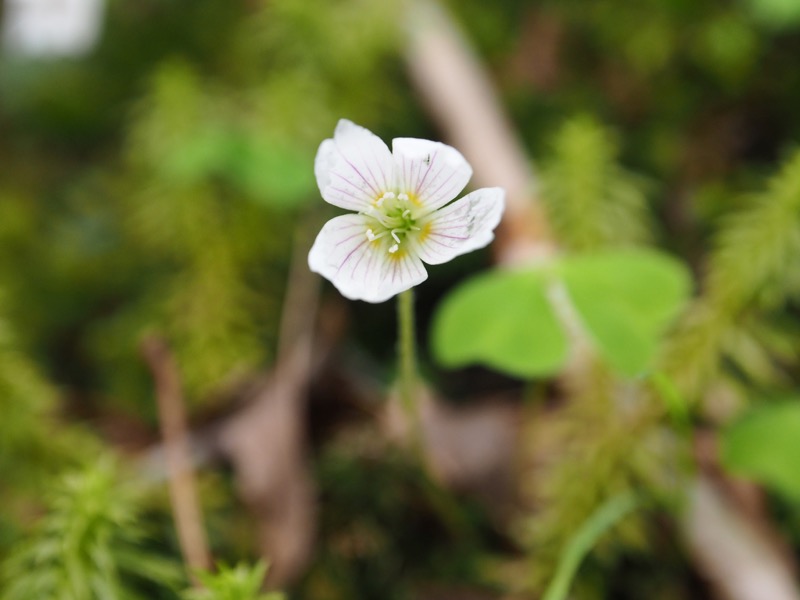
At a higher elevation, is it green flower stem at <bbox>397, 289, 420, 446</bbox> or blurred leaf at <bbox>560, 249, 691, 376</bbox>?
blurred leaf at <bbox>560, 249, 691, 376</bbox>

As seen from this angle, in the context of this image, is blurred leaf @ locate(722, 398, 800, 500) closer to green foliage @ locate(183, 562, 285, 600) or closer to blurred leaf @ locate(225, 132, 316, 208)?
green foliage @ locate(183, 562, 285, 600)

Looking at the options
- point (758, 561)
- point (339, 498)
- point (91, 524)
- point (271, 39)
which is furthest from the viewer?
point (271, 39)

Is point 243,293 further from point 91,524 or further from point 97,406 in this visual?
point 91,524

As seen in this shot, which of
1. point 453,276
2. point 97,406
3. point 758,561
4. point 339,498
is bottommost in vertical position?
point 758,561

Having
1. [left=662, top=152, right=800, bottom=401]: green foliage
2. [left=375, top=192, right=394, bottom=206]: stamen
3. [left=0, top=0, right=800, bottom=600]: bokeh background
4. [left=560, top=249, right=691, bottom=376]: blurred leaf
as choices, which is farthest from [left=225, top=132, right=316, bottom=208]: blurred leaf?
[left=662, top=152, right=800, bottom=401]: green foliage

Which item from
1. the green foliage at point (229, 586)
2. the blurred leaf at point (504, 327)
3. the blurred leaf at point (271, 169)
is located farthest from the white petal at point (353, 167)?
the blurred leaf at point (271, 169)

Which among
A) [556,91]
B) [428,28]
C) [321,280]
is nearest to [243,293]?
[321,280]

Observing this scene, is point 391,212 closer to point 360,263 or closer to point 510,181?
point 360,263

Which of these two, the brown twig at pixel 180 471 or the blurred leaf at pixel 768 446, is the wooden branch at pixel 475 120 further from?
the brown twig at pixel 180 471
